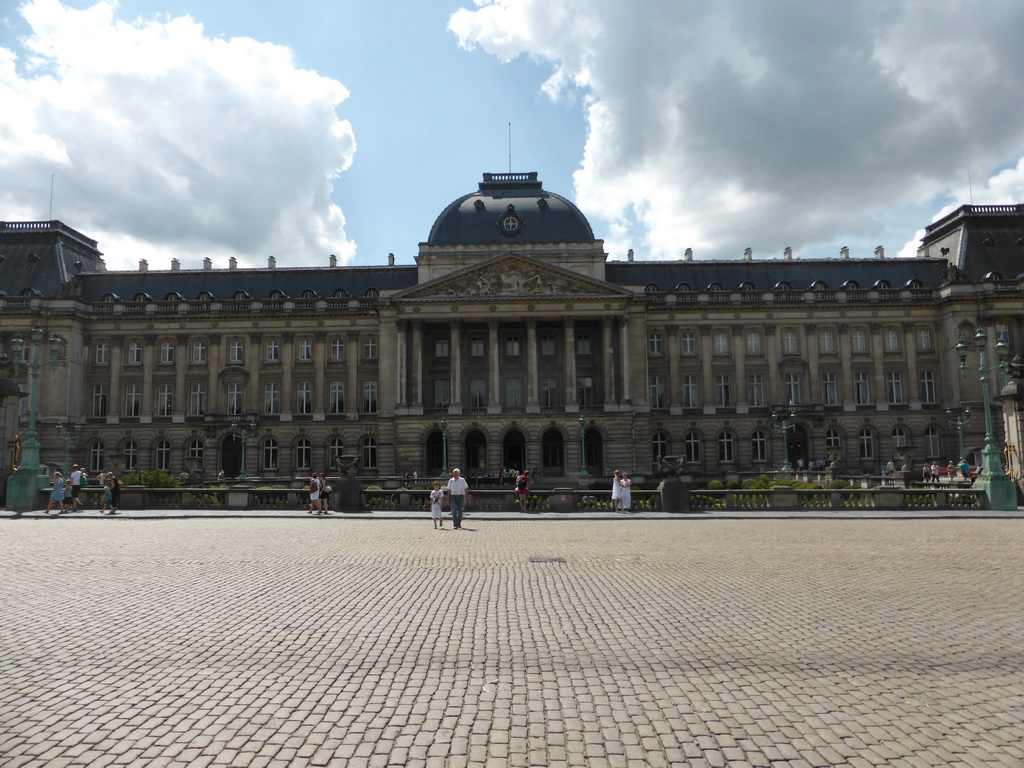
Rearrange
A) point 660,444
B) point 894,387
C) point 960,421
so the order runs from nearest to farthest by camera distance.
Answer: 1. point 960,421
2. point 660,444
3. point 894,387

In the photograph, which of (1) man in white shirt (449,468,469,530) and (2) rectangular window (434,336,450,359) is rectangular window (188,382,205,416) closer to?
(2) rectangular window (434,336,450,359)

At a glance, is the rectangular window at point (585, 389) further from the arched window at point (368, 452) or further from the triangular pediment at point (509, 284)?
the arched window at point (368, 452)

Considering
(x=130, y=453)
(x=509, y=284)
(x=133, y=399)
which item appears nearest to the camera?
(x=509, y=284)

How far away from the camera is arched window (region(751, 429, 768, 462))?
2426 inches

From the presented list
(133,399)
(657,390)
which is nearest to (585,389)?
(657,390)

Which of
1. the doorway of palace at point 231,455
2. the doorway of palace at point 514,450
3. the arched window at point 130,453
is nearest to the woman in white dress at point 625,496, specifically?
the doorway of palace at point 514,450

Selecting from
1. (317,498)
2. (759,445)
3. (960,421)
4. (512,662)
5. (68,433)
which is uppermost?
(68,433)

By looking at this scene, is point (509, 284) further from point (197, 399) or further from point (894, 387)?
point (894, 387)

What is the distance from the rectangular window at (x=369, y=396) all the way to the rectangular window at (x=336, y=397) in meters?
Result: 1.90

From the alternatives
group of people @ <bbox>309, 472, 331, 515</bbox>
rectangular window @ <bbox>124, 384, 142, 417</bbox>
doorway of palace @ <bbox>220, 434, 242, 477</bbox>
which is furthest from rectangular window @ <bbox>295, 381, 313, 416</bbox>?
group of people @ <bbox>309, 472, 331, 515</bbox>

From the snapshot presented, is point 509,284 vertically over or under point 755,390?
over

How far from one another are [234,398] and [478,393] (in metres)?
21.8

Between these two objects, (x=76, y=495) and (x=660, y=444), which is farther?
(x=660, y=444)

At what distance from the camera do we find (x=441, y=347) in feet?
208
